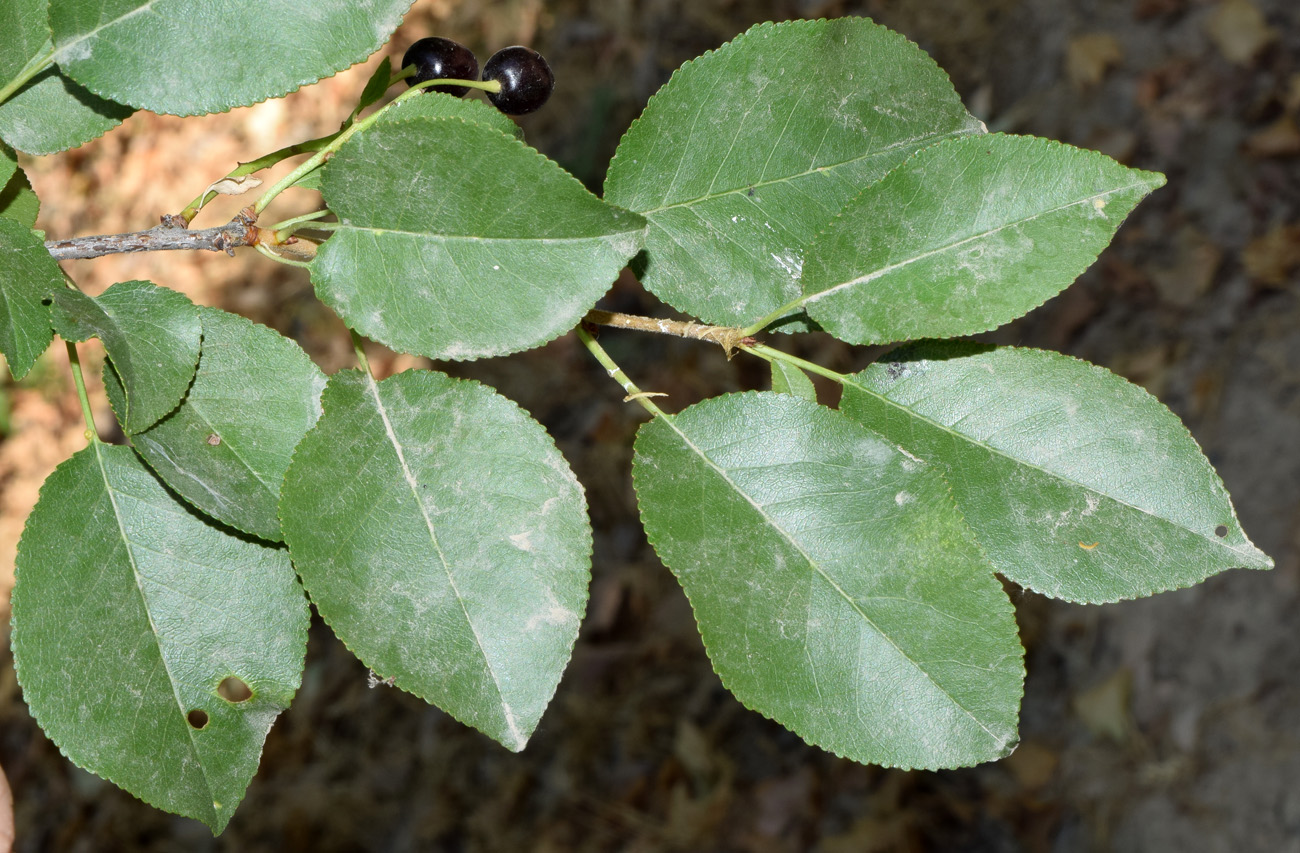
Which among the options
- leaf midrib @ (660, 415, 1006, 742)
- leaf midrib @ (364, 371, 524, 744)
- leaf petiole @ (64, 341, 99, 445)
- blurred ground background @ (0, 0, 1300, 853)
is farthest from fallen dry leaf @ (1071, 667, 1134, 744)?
A: leaf petiole @ (64, 341, 99, 445)

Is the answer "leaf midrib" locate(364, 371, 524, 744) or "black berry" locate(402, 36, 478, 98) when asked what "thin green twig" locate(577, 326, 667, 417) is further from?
"black berry" locate(402, 36, 478, 98)

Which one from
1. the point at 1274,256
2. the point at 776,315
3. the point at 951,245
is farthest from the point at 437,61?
the point at 1274,256

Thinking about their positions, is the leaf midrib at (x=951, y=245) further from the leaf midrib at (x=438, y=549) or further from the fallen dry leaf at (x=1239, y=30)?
the fallen dry leaf at (x=1239, y=30)

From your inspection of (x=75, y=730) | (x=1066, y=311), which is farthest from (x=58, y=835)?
(x=1066, y=311)

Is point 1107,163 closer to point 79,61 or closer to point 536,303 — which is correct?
point 536,303

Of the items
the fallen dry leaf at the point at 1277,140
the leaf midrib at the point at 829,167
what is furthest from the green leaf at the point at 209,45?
the fallen dry leaf at the point at 1277,140

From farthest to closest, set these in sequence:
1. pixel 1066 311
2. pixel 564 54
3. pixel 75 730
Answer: pixel 564 54 < pixel 1066 311 < pixel 75 730
